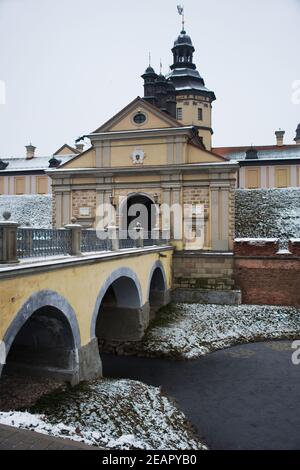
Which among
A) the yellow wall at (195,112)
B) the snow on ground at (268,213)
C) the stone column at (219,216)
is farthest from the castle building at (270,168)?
the stone column at (219,216)

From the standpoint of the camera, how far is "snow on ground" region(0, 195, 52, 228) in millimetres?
29975

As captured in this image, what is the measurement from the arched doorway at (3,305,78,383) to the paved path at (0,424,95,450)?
4.09m

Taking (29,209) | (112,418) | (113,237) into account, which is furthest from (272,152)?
(112,418)

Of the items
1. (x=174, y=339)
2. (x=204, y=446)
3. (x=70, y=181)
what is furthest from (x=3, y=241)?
(x=70, y=181)

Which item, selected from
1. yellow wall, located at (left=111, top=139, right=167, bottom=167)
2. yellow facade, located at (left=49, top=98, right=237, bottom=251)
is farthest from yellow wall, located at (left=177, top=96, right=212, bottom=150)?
yellow wall, located at (left=111, top=139, right=167, bottom=167)

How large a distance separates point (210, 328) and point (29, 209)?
67.0ft

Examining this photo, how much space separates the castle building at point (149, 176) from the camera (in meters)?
21.6

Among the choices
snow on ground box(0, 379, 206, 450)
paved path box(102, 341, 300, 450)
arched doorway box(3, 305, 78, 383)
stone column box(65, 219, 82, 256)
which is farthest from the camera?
stone column box(65, 219, 82, 256)

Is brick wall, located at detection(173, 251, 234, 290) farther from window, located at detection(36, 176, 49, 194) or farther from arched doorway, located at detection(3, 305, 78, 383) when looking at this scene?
window, located at detection(36, 176, 49, 194)

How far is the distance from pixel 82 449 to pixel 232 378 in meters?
8.19

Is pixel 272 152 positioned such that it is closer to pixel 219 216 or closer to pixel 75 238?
pixel 219 216

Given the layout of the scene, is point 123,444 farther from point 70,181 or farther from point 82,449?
point 70,181

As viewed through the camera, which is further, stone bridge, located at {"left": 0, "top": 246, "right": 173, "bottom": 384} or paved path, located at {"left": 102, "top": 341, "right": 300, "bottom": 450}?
paved path, located at {"left": 102, "top": 341, "right": 300, "bottom": 450}

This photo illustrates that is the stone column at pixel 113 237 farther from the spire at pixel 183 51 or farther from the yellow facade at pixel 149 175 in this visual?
the spire at pixel 183 51
